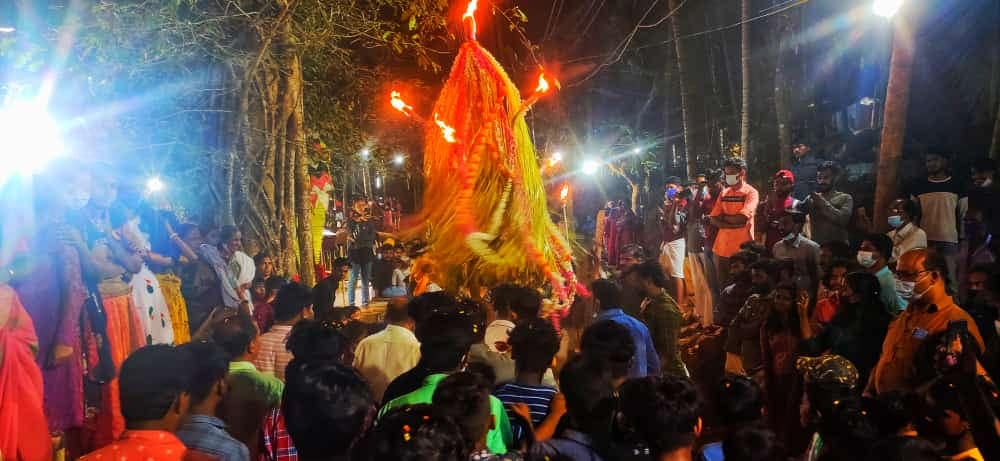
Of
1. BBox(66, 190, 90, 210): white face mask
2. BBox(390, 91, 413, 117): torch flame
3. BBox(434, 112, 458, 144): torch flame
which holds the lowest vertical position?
BBox(66, 190, 90, 210): white face mask

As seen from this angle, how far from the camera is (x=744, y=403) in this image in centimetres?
259

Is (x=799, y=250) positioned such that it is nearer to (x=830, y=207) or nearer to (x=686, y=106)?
(x=830, y=207)

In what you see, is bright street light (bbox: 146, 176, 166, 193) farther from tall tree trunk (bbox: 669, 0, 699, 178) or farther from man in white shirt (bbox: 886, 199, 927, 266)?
man in white shirt (bbox: 886, 199, 927, 266)

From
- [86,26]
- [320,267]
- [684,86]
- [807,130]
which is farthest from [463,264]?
[807,130]

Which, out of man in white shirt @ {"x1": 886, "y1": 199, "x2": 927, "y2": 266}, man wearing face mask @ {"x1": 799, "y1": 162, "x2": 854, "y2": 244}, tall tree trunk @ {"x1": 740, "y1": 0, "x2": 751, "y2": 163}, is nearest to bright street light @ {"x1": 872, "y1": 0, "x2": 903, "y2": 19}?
man wearing face mask @ {"x1": 799, "y1": 162, "x2": 854, "y2": 244}

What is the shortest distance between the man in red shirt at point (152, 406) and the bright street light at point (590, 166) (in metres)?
19.0

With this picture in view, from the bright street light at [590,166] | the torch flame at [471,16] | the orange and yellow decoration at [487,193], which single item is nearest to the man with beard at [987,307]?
the orange and yellow decoration at [487,193]

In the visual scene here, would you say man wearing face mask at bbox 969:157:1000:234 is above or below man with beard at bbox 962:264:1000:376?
above

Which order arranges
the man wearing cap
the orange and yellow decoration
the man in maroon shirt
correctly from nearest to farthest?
the orange and yellow decoration < the man wearing cap < the man in maroon shirt

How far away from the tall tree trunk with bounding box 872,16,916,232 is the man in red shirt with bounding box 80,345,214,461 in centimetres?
756

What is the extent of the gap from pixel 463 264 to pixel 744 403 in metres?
4.42

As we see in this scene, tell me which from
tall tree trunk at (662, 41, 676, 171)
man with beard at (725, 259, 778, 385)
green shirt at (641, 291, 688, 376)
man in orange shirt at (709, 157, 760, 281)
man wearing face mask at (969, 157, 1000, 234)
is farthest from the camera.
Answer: tall tree trunk at (662, 41, 676, 171)

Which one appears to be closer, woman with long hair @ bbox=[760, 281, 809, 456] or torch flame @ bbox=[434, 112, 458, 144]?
woman with long hair @ bbox=[760, 281, 809, 456]

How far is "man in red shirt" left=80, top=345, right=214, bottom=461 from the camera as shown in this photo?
236 centimetres
